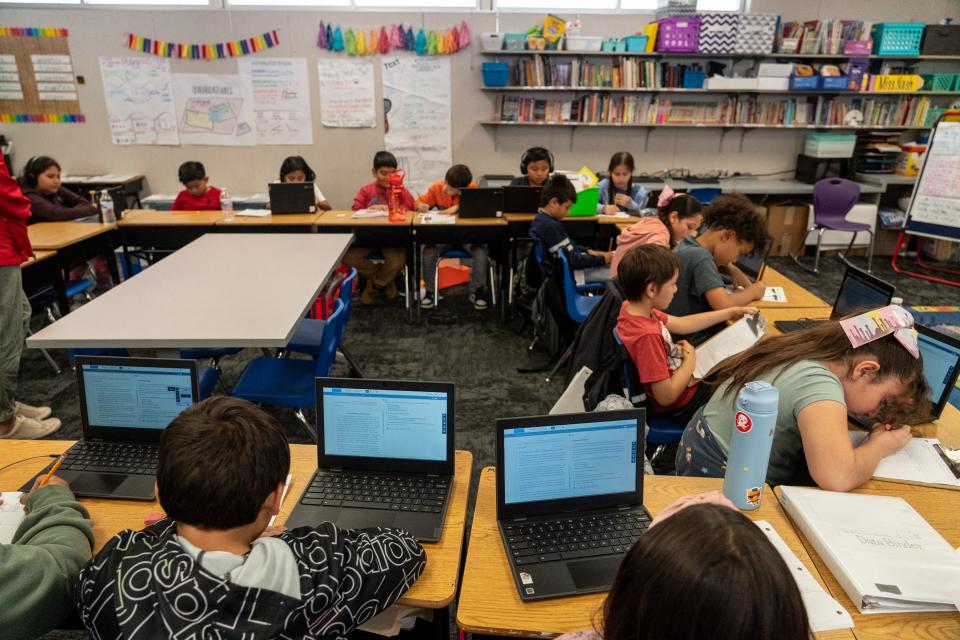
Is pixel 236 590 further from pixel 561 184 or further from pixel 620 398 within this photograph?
pixel 561 184

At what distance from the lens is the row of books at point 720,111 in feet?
19.4

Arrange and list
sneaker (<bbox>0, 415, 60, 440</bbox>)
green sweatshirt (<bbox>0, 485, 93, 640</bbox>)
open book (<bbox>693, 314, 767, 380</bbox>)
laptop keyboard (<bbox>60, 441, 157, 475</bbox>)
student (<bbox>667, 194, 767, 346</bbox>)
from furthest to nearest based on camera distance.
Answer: sneaker (<bbox>0, 415, 60, 440</bbox>) < student (<bbox>667, 194, 767, 346</bbox>) < open book (<bbox>693, 314, 767, 380</bbox>) < laptop keyboard (<bbox>60, 441, 157, 475</bbox>) < green sweatshirt (<bbox>0, 485, 93, 640</bbox>)

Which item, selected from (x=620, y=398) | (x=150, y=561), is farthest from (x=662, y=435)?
(x=150, y=561)

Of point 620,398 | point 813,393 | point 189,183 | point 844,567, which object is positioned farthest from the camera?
point 189,183

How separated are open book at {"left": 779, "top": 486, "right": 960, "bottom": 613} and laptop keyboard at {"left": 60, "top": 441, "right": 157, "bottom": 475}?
151cm

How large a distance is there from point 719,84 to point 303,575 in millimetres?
5951

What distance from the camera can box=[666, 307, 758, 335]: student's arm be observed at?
98.0 inches

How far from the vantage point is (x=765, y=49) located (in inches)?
222

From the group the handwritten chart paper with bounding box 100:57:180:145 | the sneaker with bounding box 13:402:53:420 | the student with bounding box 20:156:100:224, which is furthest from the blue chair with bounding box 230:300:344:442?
the handwritten chart paper with bounding box 100:57:180:145

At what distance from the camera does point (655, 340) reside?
6.91 ft

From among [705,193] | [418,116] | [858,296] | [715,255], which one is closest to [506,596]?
[858,296]

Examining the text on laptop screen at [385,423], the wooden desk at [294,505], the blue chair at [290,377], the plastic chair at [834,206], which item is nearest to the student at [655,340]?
the wooden desk at [294,505]

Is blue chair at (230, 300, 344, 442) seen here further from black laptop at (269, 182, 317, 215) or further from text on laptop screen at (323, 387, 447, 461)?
black laptop at (269, 182, 317, 215)

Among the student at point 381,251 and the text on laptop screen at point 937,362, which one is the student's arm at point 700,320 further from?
the student at point 381,251
